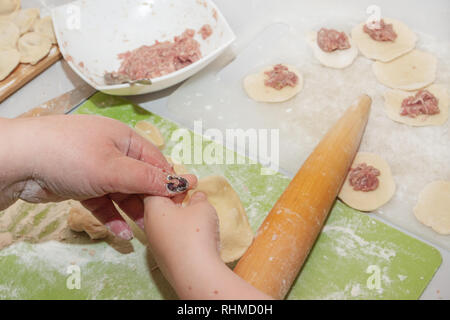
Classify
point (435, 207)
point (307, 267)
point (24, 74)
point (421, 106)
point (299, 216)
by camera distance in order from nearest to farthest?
point (299, 216) < point (307, 267) < point (435, 207) < point (421, 106) < point (24, 74)

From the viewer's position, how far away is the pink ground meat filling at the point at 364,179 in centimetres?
189

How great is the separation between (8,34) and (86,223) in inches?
62.9

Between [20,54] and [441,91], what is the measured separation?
2472 millimetres

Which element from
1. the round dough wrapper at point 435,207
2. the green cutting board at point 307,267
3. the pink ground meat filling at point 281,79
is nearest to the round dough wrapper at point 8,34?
the green cutting board at point 307,267

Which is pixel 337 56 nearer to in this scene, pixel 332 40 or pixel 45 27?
pixel 332 40

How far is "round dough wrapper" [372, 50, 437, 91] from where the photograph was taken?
2.30 meters

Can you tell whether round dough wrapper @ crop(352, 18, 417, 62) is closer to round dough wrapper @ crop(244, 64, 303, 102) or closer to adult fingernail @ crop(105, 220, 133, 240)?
round dough wrapper @ crop(244, 64, 303, 102)

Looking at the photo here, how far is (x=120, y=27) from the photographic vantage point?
260cm

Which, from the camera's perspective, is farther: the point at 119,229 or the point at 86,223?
the point at 86,223

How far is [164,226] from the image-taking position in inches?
50.7

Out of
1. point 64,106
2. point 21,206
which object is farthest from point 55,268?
point 64,106

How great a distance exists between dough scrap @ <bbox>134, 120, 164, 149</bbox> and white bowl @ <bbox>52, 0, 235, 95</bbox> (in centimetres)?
22

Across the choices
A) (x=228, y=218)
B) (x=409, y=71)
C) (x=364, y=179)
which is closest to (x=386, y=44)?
(x=409, y=71)
